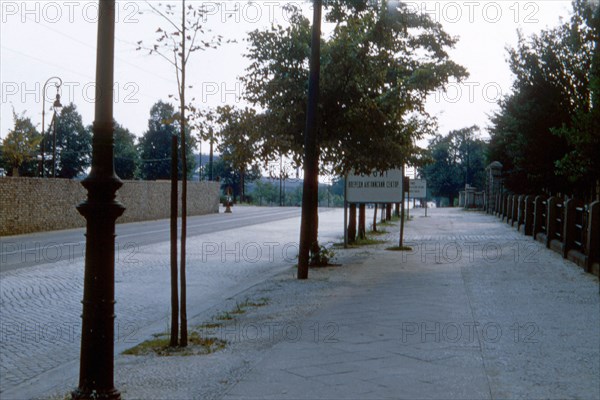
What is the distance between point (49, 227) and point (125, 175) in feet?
217

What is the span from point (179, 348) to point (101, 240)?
259cm

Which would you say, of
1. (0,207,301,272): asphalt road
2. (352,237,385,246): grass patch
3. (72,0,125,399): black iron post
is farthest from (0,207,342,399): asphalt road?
(352,237,385,246): grass patch

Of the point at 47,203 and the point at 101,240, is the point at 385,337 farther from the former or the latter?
the point at 47,203

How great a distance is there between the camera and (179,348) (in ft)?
22.5

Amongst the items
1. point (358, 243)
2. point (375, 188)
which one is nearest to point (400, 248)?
point (375, 188)

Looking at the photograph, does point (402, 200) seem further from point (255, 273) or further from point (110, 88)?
point (110, 88)

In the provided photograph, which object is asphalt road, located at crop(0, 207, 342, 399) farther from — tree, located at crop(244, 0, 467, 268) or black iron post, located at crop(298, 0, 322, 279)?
A: tree, located at crop(244, 0, 467, 268)

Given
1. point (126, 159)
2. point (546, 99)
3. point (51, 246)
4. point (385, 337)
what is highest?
point (546, 99)

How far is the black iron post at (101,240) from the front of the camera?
452 cm

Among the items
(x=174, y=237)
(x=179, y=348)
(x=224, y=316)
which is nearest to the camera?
(x=174, y=237)

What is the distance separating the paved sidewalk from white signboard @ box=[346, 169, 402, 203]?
687 centimetres

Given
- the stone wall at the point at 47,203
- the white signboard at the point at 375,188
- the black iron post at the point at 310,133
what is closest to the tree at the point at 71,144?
the stone wall at the point at 47,203

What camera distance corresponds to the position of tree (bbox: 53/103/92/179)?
8931cm

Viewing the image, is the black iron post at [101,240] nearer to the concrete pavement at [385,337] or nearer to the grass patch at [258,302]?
the concrete pavement at [385,337]
